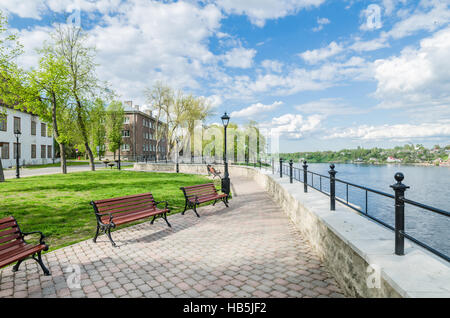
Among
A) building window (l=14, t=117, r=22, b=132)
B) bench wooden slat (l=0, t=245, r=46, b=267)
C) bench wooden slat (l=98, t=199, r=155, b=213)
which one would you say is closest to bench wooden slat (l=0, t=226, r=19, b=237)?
bench wooden slat (l=0, t=245, r=46, b=267)

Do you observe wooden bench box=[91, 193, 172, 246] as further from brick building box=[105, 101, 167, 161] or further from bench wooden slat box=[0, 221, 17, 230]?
brick building box=[105, 101, 167, 161]

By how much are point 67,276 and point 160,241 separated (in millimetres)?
1927

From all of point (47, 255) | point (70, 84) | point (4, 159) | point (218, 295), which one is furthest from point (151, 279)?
point (4, 159)

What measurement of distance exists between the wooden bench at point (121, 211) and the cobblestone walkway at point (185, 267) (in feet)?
1.24

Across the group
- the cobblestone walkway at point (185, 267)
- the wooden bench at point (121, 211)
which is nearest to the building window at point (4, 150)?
the wooden bench at point (121, 211)

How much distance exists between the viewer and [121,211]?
6.11 m

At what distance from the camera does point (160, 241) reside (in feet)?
18.2

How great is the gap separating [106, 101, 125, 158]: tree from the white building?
10.3 m

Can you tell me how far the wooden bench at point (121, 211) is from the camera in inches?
219

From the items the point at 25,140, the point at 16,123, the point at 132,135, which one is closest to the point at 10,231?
the point at 16,123

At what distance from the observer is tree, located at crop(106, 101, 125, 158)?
49.1 m

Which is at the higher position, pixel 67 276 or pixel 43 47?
pixel 43 47

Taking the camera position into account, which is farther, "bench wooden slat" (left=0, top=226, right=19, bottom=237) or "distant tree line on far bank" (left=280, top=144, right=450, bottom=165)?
"distant tree line on far bank" (left=280, top=144, right=450, bottom=165)
